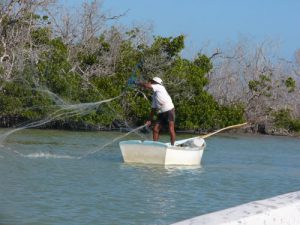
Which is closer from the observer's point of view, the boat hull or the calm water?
the calm water

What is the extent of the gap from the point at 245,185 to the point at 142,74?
637 inches

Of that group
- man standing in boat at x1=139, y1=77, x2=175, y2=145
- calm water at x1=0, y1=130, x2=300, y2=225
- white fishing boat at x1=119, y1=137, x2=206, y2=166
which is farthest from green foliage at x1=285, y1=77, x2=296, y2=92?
man standing in boat at x1=139, y1=77, x2=175, y2=145

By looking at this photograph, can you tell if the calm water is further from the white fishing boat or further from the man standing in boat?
the man standing in boat

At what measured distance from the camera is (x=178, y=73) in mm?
27547

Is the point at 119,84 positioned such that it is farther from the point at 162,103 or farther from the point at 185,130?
the point at 162,103

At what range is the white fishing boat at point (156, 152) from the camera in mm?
13523

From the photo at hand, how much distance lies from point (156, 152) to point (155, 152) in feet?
0.07

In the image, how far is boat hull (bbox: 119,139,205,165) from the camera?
44.4ft

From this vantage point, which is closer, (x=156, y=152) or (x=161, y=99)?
(x=156, y=152)

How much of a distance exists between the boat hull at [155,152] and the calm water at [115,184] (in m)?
0.24

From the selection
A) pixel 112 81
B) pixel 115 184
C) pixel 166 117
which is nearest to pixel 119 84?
pixel 112 81

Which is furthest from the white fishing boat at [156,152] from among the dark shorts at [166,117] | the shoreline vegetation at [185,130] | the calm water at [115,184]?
the shoreline vegetation at [185,130]

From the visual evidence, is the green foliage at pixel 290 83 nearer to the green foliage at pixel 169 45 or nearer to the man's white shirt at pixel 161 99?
the green foliage at pixel 169 45

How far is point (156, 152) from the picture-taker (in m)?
13.6
